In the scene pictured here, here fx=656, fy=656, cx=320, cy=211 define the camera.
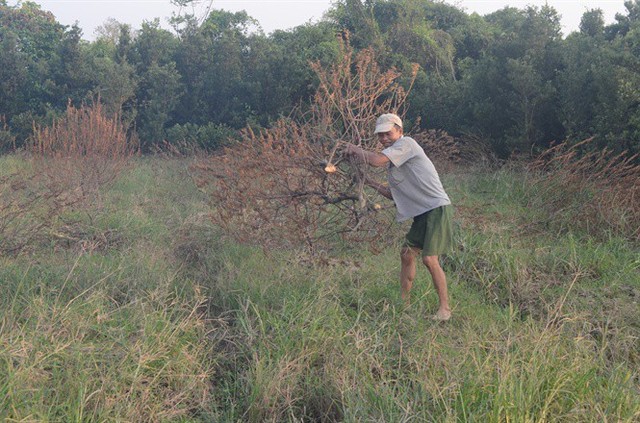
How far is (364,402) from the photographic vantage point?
350 centimetres

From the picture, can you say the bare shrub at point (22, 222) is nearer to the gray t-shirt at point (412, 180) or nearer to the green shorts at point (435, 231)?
the gray t-shirt at point (412, 180)

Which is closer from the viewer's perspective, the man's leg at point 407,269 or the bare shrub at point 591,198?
the man's leg at point 407,269

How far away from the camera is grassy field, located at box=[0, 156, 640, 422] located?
3.39m

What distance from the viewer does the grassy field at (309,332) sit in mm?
3389

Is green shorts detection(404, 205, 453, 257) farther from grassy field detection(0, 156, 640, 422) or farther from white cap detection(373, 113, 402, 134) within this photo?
white cap detection(373, 113, 402, 134)

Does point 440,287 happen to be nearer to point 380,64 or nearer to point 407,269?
point 407,269

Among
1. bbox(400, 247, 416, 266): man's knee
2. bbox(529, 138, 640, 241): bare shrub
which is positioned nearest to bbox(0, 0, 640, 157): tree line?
bbox(529, 138, 640, 241): bare shrub

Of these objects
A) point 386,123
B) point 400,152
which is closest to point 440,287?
point 400,152

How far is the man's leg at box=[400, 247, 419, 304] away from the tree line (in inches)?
235

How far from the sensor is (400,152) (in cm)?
486

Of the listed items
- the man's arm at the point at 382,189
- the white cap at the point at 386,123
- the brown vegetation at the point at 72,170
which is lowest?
the brown vegetation at the point at 72,170

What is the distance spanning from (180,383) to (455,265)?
320cm

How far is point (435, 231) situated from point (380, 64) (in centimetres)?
1144

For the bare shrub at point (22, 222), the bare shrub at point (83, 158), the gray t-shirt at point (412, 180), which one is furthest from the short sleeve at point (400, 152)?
the bare shrub at point (83, 158)
